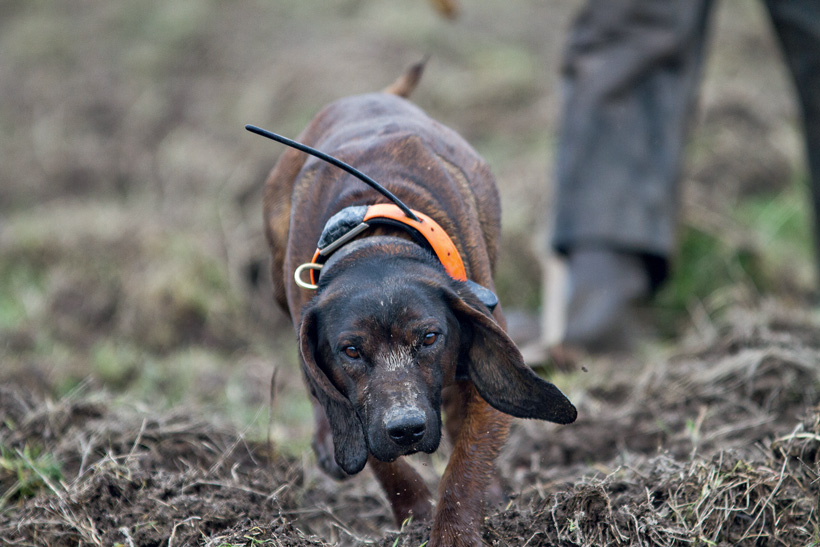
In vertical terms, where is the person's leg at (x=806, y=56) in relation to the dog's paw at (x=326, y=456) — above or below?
above

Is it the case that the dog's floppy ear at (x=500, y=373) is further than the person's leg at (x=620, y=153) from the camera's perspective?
No

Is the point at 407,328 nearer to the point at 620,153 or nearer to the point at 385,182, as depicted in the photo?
the point at 385,182

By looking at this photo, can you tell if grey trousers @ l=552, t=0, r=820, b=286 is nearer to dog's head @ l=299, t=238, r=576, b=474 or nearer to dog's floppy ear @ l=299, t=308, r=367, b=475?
dog's head @ l=299, t=238, r=576, b=474

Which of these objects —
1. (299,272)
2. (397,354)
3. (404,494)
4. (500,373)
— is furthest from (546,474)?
(299,272)

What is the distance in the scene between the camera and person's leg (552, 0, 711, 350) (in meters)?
4.84

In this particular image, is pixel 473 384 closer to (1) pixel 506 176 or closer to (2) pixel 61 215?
(1) pixel 506 176

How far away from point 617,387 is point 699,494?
1425mm

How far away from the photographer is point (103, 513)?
9.83 ft

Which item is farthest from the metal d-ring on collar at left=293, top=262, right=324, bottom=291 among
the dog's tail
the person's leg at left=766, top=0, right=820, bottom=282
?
the person's leg at left=766, top=0, right=820, bottom=282

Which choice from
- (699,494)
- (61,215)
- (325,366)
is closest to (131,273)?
(61,215)

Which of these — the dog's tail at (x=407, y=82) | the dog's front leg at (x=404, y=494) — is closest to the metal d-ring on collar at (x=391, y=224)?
the dog's front leg at (x=404, y=494)

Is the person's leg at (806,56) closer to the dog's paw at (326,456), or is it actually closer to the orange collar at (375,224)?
the orange collar at (375,224)

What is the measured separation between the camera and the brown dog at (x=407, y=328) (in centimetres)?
269

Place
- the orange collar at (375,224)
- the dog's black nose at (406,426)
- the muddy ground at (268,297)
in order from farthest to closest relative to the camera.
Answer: the muddy ground at (268,297) < the orange collar at (375,224) < the dog's black nose at (406,426)
